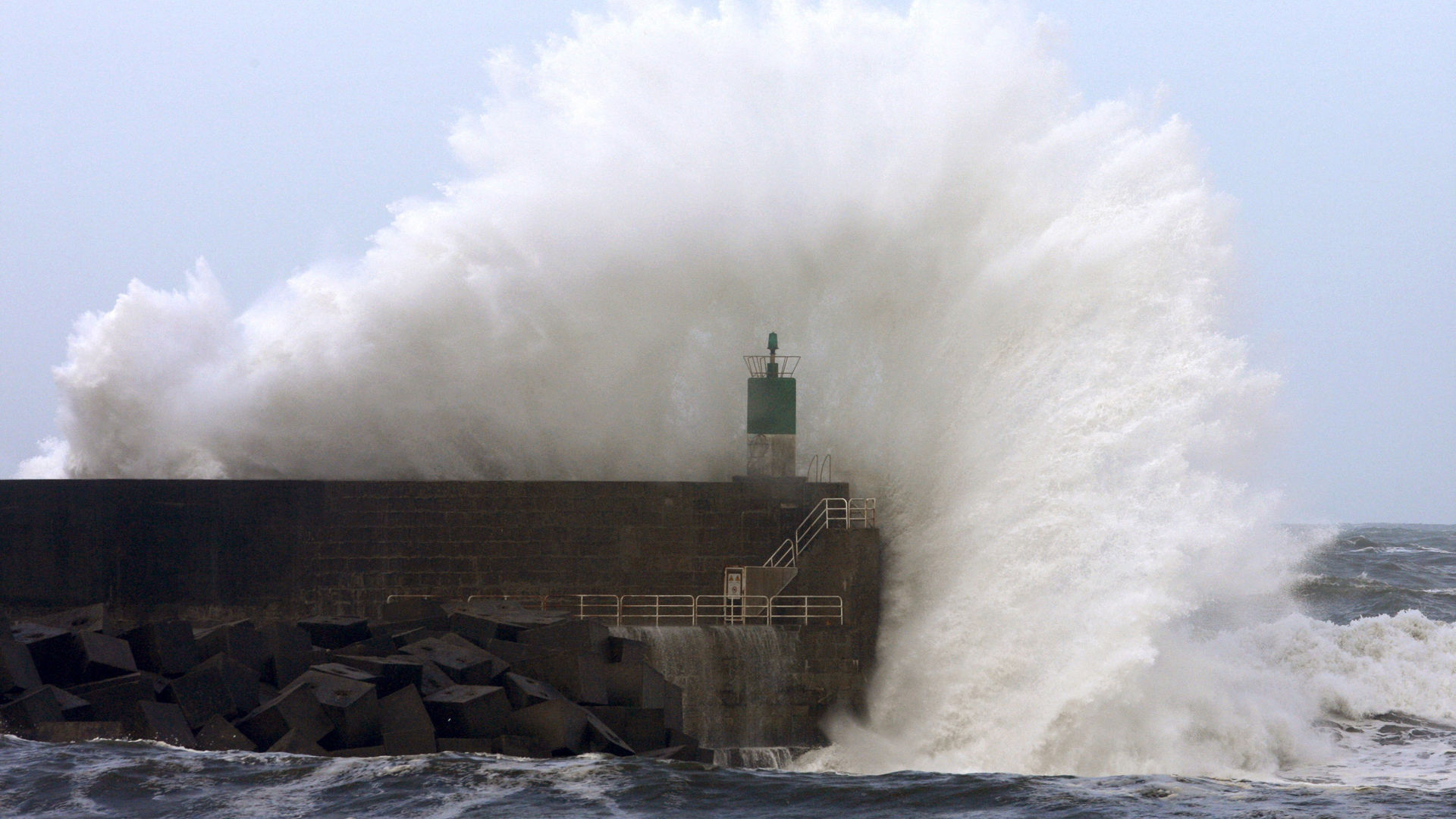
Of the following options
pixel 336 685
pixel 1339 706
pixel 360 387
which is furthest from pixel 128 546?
pixel 1339 706

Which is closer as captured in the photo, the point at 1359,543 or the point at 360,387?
the point at 360,387

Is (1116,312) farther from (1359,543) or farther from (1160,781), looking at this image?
(1359,543)

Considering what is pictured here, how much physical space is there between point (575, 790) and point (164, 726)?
303 centimetres

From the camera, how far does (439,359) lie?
1534 centimetres

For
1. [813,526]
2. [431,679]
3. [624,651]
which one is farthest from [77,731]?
[813,526]

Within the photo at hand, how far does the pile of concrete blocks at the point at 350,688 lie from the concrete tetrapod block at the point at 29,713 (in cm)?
1

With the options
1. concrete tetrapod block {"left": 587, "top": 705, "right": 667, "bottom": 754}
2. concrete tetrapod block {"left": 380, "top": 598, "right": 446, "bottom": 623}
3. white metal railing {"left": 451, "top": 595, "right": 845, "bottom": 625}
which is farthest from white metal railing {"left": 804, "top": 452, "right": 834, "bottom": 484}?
concrete tetrapod block {"left": 587, "top": 705, "right": 667, "bottom": 754}

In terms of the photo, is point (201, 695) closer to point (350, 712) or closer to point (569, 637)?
point (350, 712)

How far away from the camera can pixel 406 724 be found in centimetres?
993

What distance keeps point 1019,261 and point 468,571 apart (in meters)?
6.45

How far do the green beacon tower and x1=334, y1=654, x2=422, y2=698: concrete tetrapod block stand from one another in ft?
15.2

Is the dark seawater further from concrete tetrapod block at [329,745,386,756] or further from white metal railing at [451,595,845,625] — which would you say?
white metal railing at [451,595,845,625]

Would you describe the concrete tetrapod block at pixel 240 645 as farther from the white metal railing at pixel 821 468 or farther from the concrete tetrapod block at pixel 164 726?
the white metal railing at pixel 821 468

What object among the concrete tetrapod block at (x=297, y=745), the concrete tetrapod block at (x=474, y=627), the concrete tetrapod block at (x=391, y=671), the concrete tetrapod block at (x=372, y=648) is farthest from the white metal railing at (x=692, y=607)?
the concrete tetrapod block at (x=297, y=745)
